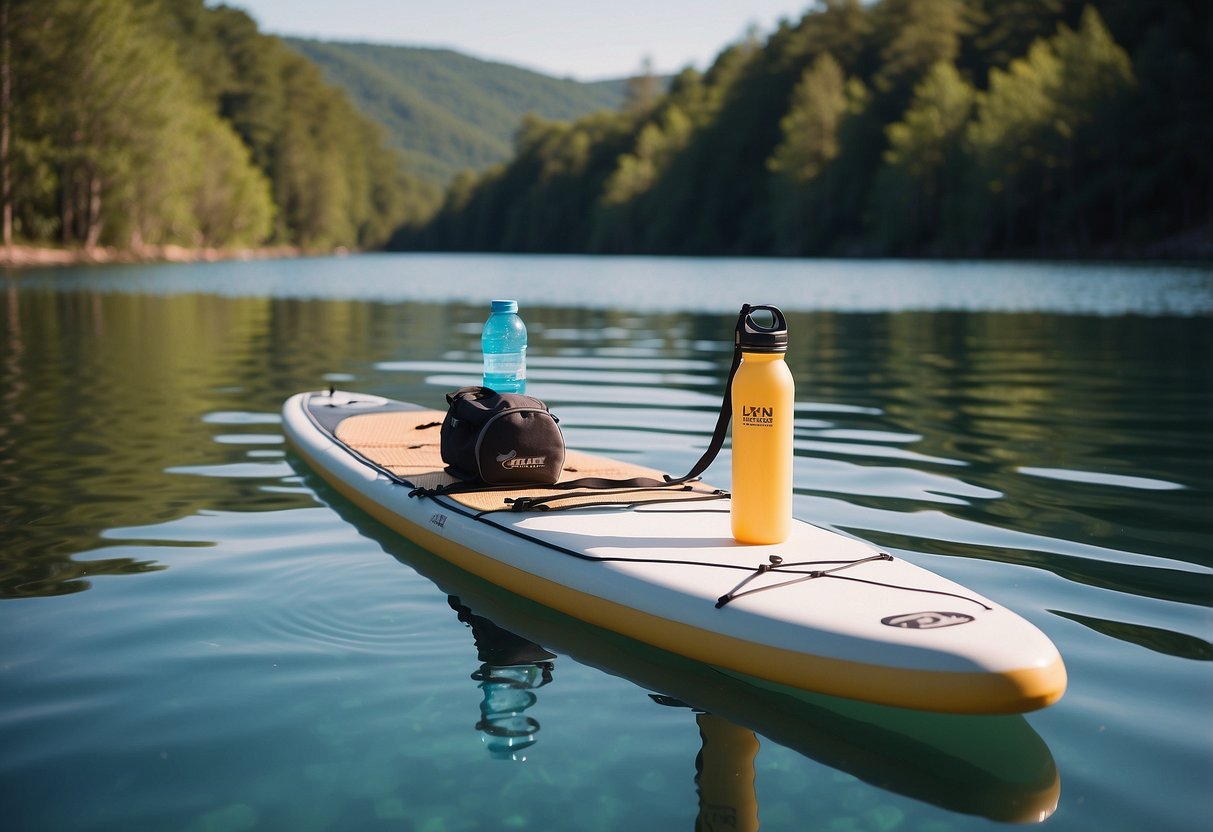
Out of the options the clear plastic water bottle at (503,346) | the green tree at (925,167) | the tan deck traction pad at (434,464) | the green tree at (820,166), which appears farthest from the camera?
the green tree at (820,166)

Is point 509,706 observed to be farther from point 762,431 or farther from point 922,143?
point 922,143

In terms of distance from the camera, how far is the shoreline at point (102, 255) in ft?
120

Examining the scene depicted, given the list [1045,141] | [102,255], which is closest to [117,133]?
[102,255]

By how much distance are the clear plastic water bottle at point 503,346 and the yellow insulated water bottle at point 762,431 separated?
1.84 meters

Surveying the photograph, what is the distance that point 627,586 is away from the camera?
10.3 ft

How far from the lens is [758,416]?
127 inches

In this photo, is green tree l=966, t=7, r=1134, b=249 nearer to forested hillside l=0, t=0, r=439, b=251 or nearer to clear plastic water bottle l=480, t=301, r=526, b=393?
forested hillside l=0, t=0, r=439, b=251

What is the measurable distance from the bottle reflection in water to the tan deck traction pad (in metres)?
0.90

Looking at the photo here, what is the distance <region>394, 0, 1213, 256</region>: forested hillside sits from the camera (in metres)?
46.7

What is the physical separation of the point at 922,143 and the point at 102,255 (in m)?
40.3

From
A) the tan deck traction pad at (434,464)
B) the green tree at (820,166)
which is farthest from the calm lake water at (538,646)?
the green tree at (820,166)

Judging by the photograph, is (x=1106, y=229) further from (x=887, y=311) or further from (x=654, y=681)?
(x=654, y=681)

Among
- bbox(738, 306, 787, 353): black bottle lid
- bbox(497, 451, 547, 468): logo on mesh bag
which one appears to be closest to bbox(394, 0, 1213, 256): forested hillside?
bbox(497, 451, 547, 468): logo on mesh bag

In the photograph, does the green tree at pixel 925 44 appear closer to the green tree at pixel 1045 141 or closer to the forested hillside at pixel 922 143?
the forested hillside at pixel 922 143
